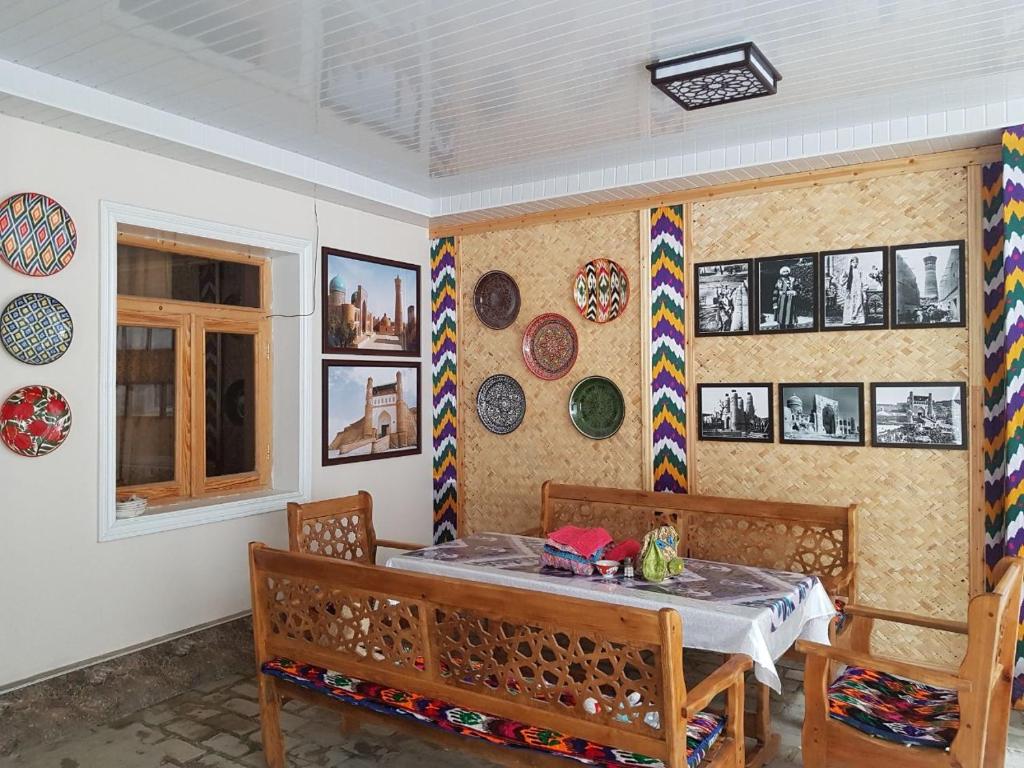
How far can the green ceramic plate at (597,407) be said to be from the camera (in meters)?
5.24

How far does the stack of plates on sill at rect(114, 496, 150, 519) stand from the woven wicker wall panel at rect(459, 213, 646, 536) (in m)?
2.47

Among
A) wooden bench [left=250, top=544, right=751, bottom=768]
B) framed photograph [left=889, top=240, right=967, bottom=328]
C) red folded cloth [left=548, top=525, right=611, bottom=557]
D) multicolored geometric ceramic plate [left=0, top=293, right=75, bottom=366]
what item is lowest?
wooden bench [left=250, top=544, right=751, bottom=768]

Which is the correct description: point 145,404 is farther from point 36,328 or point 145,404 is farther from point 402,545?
point 402,545

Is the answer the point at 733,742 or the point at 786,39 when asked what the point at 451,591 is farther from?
the point at 786,39

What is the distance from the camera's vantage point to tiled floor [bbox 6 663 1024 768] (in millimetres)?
3359

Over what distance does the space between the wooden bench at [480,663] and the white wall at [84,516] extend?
1.12 metres

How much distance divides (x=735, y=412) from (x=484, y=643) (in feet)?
8.87

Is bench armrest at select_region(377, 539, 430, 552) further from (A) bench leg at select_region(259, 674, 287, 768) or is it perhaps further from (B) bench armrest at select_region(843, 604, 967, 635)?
(B) bench armrest at select_region(843, 604, 967, 635)

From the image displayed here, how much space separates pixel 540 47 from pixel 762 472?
2.83 m

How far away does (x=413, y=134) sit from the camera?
168 inches

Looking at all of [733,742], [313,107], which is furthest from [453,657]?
[313,107]

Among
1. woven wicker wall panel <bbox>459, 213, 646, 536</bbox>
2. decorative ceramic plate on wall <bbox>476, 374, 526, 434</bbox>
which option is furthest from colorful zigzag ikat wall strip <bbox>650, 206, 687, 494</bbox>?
decorative ceramic plate on wall <bbox>476, 374, 526, 434</bbox>

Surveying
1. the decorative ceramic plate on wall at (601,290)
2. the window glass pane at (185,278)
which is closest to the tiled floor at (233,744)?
the window glass pane at (185,278)

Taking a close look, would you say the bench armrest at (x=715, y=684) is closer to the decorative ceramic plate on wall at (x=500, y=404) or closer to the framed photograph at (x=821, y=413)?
the framed photograph at (x=821, y=413)
